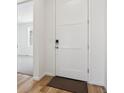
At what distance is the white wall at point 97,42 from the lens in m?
2.17

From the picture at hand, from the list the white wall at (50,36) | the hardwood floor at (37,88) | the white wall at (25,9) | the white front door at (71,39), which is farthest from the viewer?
the white wall at (25,9)

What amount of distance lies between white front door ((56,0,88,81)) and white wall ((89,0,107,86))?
0.16 meters

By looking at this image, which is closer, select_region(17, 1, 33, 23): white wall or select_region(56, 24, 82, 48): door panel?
select_region(56, 24, 82, 48): door panel

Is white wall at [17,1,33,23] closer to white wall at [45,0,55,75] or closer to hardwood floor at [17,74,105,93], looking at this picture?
white wall at [45,0,55,75]

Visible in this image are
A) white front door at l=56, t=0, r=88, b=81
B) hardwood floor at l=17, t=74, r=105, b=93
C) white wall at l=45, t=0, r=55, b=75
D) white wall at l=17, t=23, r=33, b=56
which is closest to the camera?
hardwood floor at l=17, t=74, r=105, b=93

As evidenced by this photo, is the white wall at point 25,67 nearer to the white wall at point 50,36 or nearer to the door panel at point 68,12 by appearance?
the white wall at point 50,36

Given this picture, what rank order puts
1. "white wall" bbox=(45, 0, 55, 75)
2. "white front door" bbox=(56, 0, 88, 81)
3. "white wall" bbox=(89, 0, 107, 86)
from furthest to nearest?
"white wall" bbox=(45, 0, 55, 75)
"white front door" bbox=(56, 0, 88, 81)
"white wall" bbox=(89, 0, 107, 86)

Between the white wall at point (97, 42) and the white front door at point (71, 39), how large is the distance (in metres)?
0.16

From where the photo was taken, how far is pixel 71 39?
8.46 feet

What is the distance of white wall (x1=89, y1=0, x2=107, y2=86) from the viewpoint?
217cm

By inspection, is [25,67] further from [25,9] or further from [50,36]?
[25,9]

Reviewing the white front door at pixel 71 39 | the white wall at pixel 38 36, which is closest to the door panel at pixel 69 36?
the white front door at pixel 71 39

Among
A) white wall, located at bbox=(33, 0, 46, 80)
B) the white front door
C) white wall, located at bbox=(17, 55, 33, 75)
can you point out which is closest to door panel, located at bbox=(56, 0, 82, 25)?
the white front door
